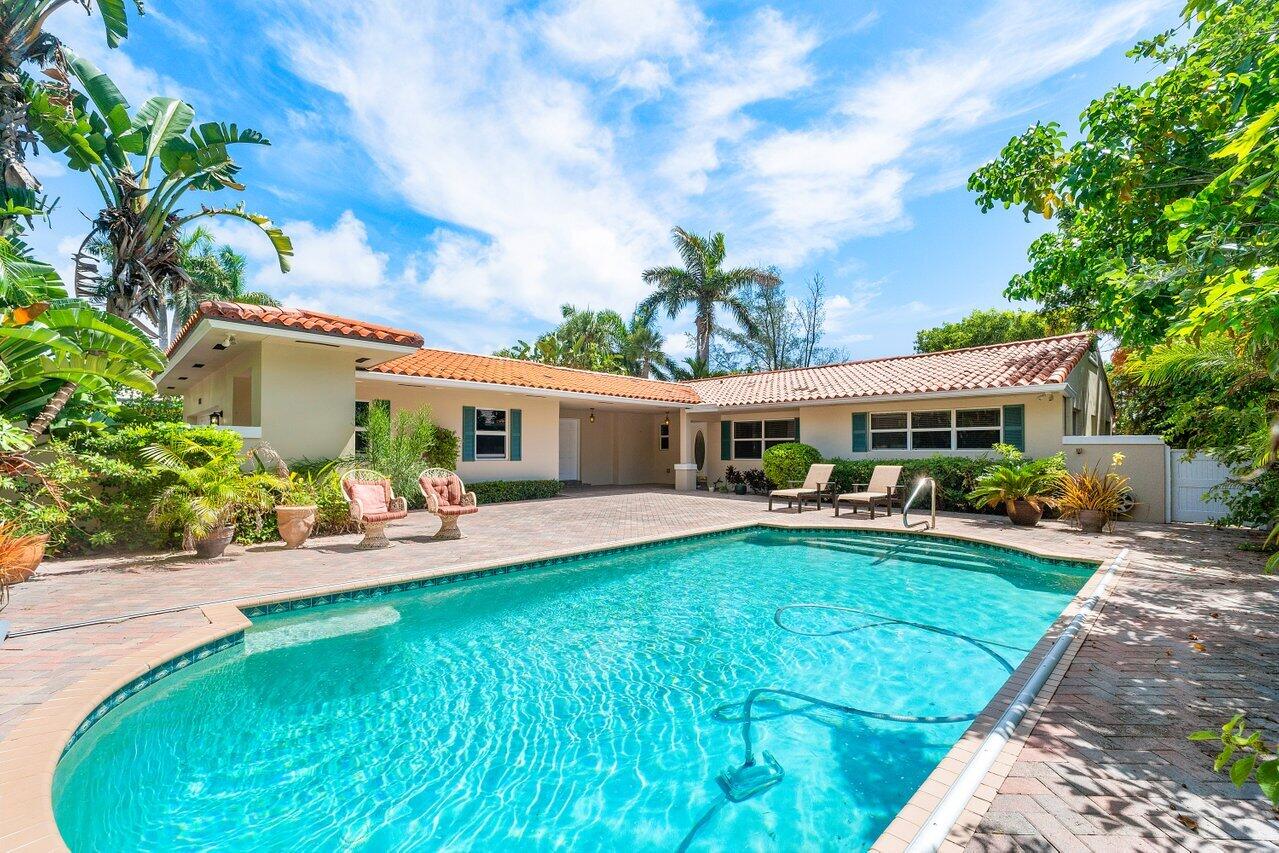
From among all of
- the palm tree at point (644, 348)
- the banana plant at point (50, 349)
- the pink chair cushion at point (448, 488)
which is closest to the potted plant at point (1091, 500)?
the pink chair cushion at point (448, 488)

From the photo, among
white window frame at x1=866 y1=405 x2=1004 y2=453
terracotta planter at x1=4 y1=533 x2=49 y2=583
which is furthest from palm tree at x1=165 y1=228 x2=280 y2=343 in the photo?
white window frame at x1=866 y1=405 x2=1004 y2=453

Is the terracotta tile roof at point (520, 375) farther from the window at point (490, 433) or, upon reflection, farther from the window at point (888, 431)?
the window at point (888, 431)

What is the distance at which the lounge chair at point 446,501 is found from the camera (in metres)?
9.66

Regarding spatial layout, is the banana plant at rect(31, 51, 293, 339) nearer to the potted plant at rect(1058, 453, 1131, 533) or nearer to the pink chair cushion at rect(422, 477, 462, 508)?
the pink chair cushion at rect(422, 477, 462, 508)

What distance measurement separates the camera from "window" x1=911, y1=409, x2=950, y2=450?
50.8 feet

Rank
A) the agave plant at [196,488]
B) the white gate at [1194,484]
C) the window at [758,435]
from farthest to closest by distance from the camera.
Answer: the window at [758,435]
the white gate at [1194,484]
the agave plant at [196,488]

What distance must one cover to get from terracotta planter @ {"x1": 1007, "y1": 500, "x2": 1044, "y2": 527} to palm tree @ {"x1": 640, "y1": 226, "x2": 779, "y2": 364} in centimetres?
1878

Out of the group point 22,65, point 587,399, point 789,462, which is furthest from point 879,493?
point 22,65

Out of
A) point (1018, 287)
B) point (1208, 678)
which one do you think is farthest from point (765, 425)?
point (1208, 678)

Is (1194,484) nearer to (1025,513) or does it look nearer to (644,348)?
(1025,513)

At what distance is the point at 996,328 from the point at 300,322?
3269 cm

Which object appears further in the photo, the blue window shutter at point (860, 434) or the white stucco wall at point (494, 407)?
the blue window shutter at point (860, 434)

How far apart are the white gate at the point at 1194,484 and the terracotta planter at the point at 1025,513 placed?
321 centimetres

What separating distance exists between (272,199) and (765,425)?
16492 mm
